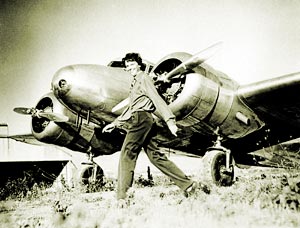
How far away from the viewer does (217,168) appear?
247 inches

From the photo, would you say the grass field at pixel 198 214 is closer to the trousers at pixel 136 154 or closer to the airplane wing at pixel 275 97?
the trousers at pixel 136 154

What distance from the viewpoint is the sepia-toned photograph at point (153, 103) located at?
11.8ft

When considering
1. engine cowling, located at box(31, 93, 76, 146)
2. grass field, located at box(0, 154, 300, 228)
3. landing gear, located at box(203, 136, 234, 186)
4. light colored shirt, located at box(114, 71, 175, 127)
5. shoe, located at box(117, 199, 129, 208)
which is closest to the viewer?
grass field, located at box(0, 154, 300, 228)

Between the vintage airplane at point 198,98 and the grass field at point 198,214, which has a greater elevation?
the vintage airplane at point 198,98

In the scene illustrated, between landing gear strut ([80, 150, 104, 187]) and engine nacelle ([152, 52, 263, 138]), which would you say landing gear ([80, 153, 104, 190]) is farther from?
engine nacelle ([152, 52, 263, 138])

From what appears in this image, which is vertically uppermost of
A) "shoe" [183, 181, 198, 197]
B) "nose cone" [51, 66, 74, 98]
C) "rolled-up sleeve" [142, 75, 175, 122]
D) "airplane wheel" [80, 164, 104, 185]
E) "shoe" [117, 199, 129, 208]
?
"nose cone" [51, 66, 74, 98]

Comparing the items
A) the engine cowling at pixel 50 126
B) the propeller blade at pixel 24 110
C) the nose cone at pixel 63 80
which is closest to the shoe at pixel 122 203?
the nose cone at pixel 63 80

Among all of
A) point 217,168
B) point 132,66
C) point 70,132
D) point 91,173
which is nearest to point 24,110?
point 70,132

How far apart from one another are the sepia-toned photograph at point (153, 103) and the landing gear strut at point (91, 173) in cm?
3

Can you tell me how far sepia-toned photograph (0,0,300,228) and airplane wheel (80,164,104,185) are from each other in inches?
1.0

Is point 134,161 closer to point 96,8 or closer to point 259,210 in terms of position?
point 259,210

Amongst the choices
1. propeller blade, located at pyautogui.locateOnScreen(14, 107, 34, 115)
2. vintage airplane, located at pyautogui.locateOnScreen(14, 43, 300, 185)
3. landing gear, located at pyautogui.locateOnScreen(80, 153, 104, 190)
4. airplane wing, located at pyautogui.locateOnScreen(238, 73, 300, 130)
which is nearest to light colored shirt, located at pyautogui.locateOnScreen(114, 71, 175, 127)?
vintage airplane, located at pyautogui.locateOnScreen(14, 43, 300, 185)

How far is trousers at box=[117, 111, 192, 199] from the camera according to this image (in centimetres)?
387

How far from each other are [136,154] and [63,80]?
2.81m
